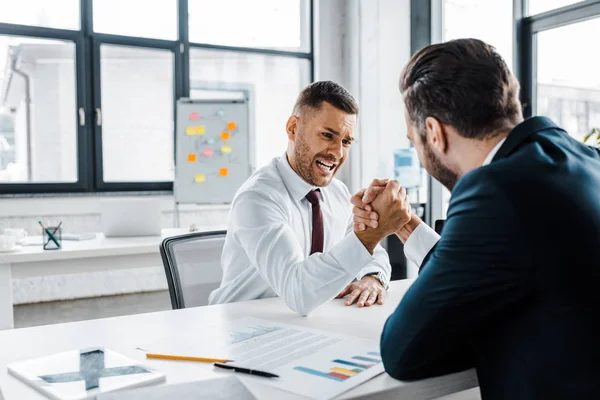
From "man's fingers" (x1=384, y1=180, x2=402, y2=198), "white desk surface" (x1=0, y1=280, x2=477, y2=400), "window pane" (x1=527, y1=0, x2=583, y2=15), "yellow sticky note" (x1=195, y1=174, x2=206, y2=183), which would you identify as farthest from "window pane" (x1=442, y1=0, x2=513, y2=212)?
"white desk surface" (x1=0, y1=280, x2=477, y2=400)

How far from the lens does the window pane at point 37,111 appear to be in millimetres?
5020

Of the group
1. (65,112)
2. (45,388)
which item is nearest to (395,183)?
(45,388)

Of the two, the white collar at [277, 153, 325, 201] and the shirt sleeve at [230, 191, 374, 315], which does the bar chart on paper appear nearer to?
the shirt sleeve at [230, 191, 374, 315]

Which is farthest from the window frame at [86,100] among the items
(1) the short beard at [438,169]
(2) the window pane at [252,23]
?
(1) the short beard at [438,169]

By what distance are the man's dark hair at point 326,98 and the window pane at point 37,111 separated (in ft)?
12.7

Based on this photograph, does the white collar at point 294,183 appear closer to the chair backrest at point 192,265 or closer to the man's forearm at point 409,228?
the chair backrest at point 192,265

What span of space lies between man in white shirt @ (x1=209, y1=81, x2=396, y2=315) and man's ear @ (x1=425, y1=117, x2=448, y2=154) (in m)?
0.46

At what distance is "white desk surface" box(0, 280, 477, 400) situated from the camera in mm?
1019

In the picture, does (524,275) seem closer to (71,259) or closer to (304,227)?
(304,227)

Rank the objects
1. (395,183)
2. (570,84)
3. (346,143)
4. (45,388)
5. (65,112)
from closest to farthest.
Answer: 1. (45,388)
2. (395,183)
3. (346,143)
4. (570,84)
5. (65,112)

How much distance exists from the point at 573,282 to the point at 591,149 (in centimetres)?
29

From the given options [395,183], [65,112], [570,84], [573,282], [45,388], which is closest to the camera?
[573,282]

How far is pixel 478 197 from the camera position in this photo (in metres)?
0.86

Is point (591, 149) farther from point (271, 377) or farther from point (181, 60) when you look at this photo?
point (181, 60)
